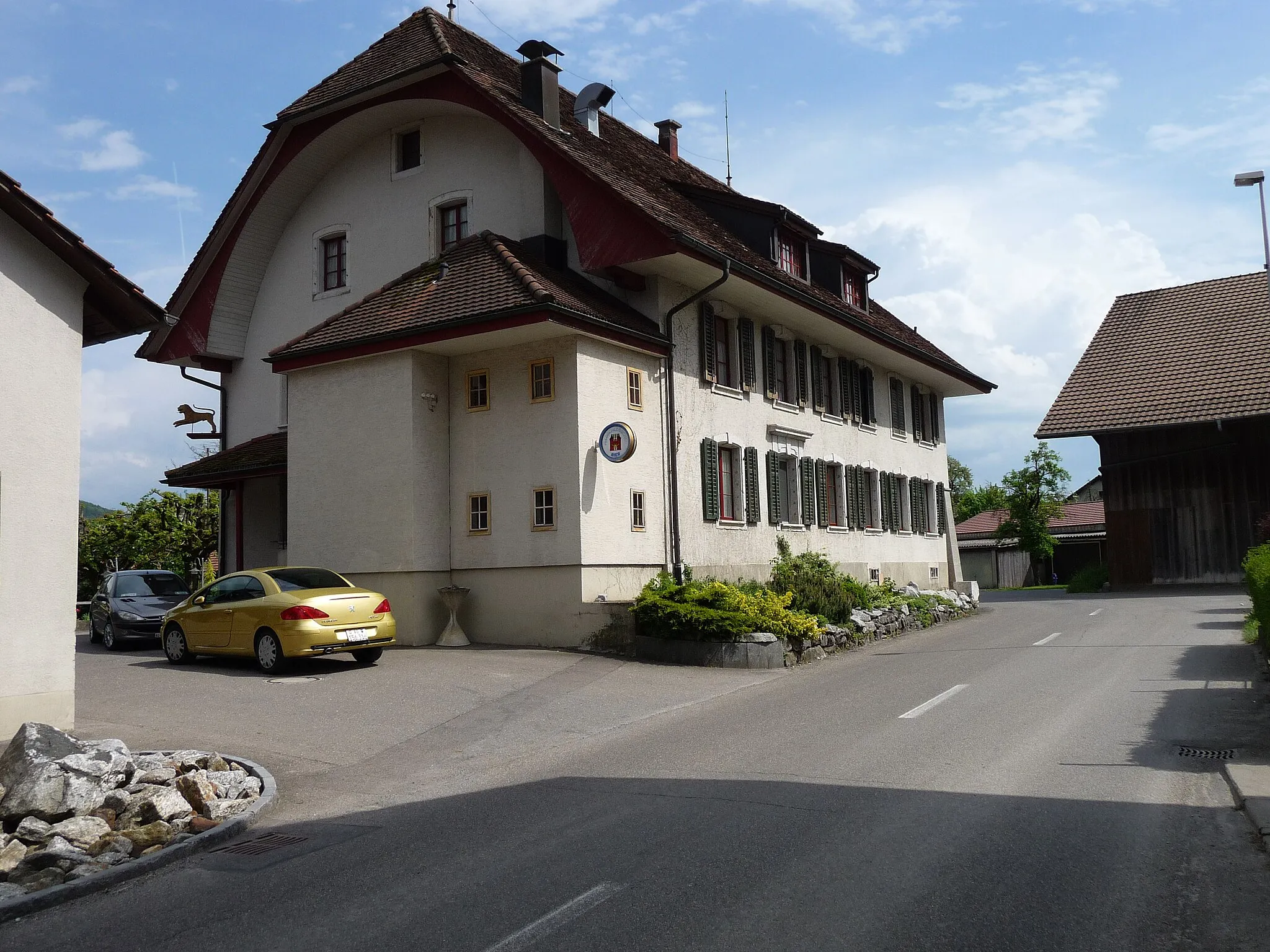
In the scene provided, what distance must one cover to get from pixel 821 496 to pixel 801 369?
119 inches

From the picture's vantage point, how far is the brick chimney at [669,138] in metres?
31.7

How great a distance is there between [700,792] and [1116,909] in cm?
336

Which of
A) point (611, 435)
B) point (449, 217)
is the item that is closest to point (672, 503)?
point (611, 435)

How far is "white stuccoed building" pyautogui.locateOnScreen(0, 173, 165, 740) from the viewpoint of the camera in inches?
412

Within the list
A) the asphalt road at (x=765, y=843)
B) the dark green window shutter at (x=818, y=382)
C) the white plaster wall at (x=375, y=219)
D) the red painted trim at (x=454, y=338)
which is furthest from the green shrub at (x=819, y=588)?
the white plaster wall at (x=375, y=219)

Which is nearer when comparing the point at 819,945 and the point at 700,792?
the point at 819,945

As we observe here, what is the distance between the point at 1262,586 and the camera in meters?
12.3

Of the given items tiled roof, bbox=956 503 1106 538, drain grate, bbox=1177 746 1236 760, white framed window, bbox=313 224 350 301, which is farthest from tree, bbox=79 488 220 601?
tiled roof, bbox=956 503 1106 538

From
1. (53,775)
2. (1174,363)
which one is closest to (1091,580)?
(1174,363)

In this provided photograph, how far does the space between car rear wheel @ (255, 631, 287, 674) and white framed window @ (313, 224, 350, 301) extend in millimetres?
11091

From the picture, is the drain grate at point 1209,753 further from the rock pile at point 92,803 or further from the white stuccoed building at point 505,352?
the white stuccoed building at point 505,352

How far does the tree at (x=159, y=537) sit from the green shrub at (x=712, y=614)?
65.7 ft

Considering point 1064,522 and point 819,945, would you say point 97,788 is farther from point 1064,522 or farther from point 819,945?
point 1064,522

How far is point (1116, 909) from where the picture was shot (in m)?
5.29
